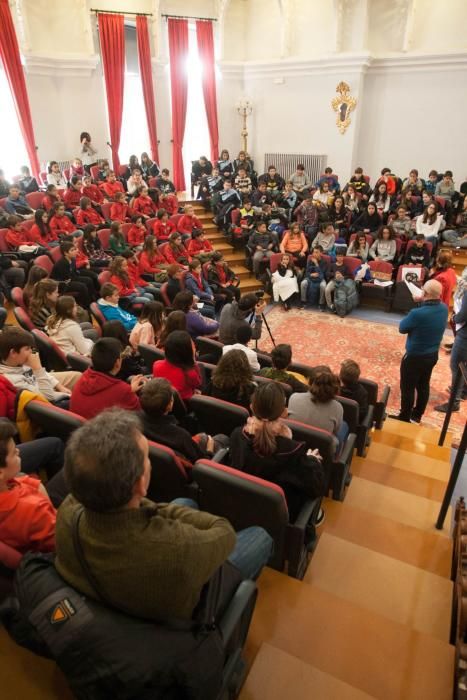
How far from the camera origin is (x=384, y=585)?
74.8 inches

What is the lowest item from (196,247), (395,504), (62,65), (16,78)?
(395,504)

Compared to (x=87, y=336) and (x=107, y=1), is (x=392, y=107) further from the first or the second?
(x=87, y=336)

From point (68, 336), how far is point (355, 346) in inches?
145

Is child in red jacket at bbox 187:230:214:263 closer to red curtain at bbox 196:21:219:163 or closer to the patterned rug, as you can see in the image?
the patterned rug

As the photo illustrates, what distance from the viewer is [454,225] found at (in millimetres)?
7840

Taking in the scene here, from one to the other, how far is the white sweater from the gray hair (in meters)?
2.62

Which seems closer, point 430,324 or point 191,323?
point 430,324

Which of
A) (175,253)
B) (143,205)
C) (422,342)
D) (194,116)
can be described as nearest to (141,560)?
(422,342)

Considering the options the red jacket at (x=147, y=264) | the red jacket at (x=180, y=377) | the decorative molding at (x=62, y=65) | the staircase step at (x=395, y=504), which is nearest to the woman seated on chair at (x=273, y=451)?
the staircase step at (x=395, y=504)

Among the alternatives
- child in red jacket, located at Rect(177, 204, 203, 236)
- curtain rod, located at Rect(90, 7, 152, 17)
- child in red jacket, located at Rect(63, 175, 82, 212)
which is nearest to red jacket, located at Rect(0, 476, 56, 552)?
child in red jacket, located at Rect(177, 204, 203, 236)

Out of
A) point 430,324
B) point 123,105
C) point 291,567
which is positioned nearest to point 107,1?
point 123,105

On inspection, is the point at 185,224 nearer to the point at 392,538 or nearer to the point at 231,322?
the point at 231,322

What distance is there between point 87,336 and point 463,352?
3347 mm

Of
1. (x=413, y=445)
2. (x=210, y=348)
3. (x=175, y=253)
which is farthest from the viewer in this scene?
(x=175, y=253)
